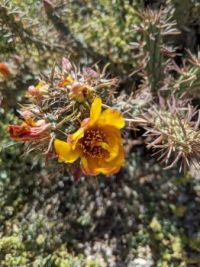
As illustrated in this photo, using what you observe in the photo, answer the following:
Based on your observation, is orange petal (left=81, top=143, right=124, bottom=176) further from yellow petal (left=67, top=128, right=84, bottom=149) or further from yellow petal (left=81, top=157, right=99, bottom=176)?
yellow petal (left=67, top=128, right=84, bottom=149)

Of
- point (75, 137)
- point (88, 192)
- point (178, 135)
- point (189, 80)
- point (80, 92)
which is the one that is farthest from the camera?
point (88, 192)

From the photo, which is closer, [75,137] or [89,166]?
[75,137]

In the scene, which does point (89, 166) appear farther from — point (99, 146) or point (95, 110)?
point (95, 110)

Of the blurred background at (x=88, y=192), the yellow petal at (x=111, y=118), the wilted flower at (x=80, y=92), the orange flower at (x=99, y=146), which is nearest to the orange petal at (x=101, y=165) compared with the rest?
the orange flower at (x=99, y=146)

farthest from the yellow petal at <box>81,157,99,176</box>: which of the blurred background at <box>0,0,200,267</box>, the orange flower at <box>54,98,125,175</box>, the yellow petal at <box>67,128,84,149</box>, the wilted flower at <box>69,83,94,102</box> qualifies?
the blurred background at <box>0,0,200,267</box>

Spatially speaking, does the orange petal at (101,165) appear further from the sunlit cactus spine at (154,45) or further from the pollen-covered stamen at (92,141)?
the sunlit cactus spine at (154,45)

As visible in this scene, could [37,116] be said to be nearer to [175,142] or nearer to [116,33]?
[175,142]

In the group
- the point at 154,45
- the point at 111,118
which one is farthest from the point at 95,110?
the point at 154,45
